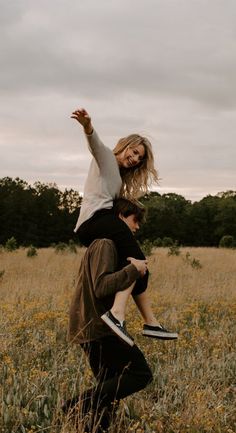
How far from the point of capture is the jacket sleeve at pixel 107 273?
3.01 metres

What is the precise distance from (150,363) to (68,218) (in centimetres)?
5685

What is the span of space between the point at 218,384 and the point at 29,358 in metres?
1.76

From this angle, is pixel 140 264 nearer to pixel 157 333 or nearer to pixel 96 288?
pixel 96 288

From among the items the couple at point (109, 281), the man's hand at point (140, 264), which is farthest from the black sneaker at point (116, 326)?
the man's hand at point (140, 264)

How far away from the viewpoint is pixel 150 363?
5.28 meters

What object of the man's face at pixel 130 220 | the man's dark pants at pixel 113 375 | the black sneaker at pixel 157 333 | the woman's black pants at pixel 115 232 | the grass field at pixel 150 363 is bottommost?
the grass field at pixel 150 363

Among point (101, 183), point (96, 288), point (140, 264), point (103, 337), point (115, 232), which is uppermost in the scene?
point (101, 183)

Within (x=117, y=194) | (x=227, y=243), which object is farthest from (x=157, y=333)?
(x=227, y=243)

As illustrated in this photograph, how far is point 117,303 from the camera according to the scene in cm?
309

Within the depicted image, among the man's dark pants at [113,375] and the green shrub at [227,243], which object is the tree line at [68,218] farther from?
the man's dark pants at [113,375]

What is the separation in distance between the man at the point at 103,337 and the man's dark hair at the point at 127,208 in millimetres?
280

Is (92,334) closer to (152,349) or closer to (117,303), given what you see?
(117,303)

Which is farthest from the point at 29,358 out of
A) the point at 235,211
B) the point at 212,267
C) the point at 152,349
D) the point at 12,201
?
the point at 235,211

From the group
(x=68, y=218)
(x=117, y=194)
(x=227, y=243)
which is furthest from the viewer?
(x=68, y=218)
